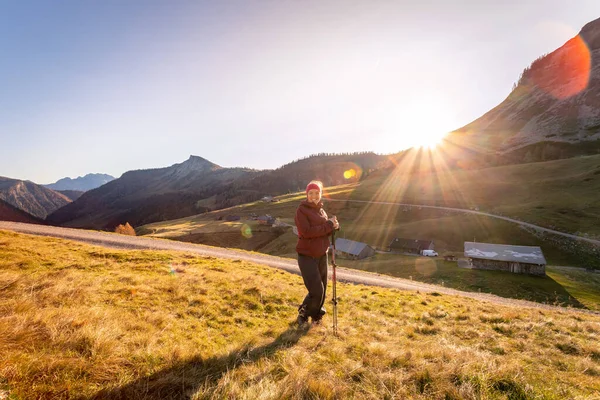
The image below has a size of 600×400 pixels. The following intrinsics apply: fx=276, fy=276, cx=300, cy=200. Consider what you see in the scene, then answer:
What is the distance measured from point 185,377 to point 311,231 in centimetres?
441

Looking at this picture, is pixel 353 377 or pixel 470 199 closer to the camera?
pixel 353 377

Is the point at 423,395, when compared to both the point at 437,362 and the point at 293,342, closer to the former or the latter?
the point at 437,362

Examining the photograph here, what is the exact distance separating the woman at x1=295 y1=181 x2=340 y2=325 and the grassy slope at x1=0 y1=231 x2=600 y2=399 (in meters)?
0.81

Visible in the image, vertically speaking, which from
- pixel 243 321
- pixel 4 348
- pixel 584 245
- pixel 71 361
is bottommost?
pixel 584 245

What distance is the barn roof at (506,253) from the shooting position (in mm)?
57138

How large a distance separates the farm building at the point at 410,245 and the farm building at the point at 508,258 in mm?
16976

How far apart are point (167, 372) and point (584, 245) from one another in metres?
98.6

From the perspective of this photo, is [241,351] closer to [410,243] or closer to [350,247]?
[350,247]

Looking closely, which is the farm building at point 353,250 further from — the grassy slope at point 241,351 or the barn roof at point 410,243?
the grassy slope at point 241,351

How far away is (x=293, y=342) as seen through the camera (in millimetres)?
6684

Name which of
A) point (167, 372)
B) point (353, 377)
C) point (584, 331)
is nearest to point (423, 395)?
point (353, 377)

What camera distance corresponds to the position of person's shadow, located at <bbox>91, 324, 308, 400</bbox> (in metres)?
3.74

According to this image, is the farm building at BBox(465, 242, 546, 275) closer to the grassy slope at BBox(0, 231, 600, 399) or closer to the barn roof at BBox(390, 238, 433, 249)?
the barn roof at BBox(390, 238, 433, 249)

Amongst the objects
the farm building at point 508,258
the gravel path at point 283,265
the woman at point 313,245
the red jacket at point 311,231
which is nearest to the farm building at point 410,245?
the farm building at point 508,258
